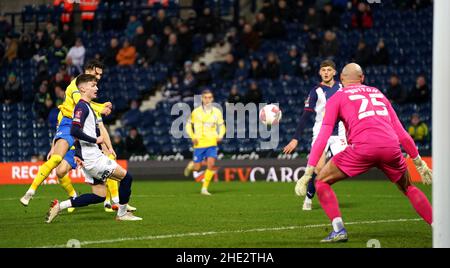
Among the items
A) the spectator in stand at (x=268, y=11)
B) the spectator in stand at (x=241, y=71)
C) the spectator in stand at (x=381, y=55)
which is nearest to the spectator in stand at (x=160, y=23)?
the spectator in stand at (x=268, y=11)

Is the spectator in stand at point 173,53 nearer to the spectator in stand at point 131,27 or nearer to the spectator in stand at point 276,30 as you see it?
the spectator in stand at point 131,27

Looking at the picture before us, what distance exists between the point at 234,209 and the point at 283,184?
7.42 m

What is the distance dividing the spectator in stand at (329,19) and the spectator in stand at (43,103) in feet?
28.1

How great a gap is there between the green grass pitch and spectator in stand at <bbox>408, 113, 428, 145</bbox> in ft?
13.6

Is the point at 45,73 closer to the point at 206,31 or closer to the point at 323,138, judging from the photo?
the point at 206,31

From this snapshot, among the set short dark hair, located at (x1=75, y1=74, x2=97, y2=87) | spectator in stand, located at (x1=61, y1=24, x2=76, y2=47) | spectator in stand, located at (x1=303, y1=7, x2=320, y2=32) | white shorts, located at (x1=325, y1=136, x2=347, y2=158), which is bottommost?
white shorts, located at (x1=325, y1=136, x2=347, y2=158)

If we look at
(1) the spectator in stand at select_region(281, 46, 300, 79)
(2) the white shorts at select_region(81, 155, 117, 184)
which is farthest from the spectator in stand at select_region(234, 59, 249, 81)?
(2) the white shorts at select_region(81, 155, 117, 184)

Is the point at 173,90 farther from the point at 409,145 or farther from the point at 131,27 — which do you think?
the point at 409,145

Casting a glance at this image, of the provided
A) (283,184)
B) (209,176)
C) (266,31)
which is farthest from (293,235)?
(266,31)

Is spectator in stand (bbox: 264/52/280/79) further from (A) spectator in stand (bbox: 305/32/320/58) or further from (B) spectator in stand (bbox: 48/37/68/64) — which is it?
(B) spectator in stand (bbox: 48/37/68/64)

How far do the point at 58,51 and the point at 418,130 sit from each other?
12.5m

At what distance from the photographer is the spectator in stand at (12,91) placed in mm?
30172

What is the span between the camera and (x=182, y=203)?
17500 mm

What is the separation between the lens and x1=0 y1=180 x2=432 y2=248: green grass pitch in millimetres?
11180
